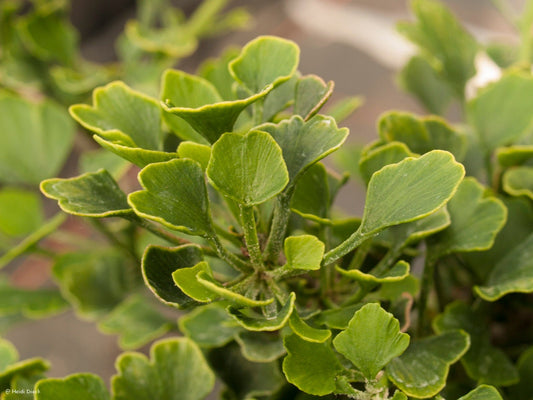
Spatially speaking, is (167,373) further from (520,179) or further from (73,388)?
(520,179)

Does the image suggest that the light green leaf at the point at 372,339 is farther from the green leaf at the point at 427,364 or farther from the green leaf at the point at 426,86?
the green leaf at the point at 426,86

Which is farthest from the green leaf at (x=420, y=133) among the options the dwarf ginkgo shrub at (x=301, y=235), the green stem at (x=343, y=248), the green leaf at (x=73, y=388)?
the green leaf at (x=73, y=388)

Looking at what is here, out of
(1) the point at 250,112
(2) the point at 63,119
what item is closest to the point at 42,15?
(2) the point at 63,119

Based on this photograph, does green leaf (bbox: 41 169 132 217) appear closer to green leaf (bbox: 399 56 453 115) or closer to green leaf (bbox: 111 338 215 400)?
Answer: green leaf (bbox: 111 338 215 400)

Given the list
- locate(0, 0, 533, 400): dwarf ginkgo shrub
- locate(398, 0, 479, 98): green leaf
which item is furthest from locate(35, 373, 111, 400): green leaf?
locate(398, 0, 479, 98): green leaf

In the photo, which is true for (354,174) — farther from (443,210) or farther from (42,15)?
(42,15)

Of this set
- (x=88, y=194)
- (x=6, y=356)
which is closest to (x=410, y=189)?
(x=88, y=194)

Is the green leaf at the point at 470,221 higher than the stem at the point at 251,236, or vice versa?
the green leaf at the point at 470,221

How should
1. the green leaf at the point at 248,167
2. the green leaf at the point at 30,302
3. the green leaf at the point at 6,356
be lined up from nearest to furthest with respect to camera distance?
the green leaf at the point at 248,167 < the green leaf at the point at 6,356 < the green leaf at the point at 30,302
